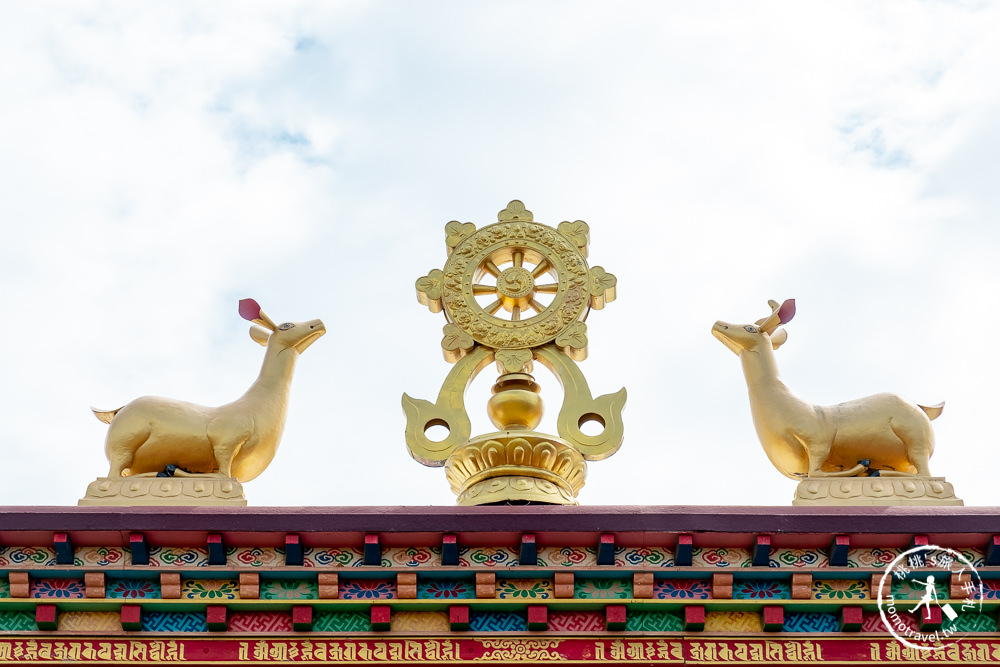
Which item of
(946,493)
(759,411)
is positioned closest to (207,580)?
(759,411)

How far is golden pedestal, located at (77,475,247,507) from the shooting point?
9125mm

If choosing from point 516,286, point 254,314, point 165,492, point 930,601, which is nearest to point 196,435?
point 165,492

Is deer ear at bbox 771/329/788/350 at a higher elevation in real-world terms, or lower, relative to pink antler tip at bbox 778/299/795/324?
lower

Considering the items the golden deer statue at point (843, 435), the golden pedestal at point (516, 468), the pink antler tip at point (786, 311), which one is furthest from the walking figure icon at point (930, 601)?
the pink antler tip at point (786, 311)

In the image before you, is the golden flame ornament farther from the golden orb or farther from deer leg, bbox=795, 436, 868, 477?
deer leg, bbox=795, 436, 868, 477

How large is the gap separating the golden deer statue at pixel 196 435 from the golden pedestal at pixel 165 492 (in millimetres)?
157

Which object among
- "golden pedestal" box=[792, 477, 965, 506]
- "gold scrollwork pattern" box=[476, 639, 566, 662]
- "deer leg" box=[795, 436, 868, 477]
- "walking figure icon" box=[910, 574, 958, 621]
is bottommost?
"gold scrollwork pattern" box=[476, 639, 566, 662]

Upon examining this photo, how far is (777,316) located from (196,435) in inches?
156

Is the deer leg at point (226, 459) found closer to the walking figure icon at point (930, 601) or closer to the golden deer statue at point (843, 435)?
the golden deer statue at point (843, 435)

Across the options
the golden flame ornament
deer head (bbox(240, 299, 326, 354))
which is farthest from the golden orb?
deer head (bbox(240, 299, 326, 354))

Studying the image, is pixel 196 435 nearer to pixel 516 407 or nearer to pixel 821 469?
pixel 516 407

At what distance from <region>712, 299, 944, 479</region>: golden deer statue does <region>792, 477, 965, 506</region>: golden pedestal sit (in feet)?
0.39

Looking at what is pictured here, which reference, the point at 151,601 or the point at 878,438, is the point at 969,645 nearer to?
the point at 878,438

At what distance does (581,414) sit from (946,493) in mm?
2358
